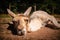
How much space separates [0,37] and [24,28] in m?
0.91

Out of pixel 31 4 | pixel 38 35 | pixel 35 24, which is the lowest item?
pixel 38 35

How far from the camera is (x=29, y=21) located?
7.75 meters

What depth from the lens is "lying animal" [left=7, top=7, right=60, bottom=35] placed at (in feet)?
23.2

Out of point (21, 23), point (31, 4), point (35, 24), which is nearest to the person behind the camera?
point (21, 23)

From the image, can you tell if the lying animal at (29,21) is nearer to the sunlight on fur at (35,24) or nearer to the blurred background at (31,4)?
the sunlight on fur at (35,24)

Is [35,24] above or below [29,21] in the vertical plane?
below

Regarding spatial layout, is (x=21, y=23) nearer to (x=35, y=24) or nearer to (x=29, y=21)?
(x=29, y=21)

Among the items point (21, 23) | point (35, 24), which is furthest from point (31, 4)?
point (21, 23)

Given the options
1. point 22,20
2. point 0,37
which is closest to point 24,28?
point 22,20

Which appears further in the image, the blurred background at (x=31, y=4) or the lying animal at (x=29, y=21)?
the blurred background at (x=31, y=4)

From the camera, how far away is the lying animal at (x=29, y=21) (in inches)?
279

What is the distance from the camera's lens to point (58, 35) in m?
7.46

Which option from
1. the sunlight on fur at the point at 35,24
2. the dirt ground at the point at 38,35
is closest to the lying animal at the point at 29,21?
the sunlight on fur at the point at 35,24

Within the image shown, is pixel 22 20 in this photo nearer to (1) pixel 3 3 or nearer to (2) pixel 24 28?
(2) pixel 24 28
